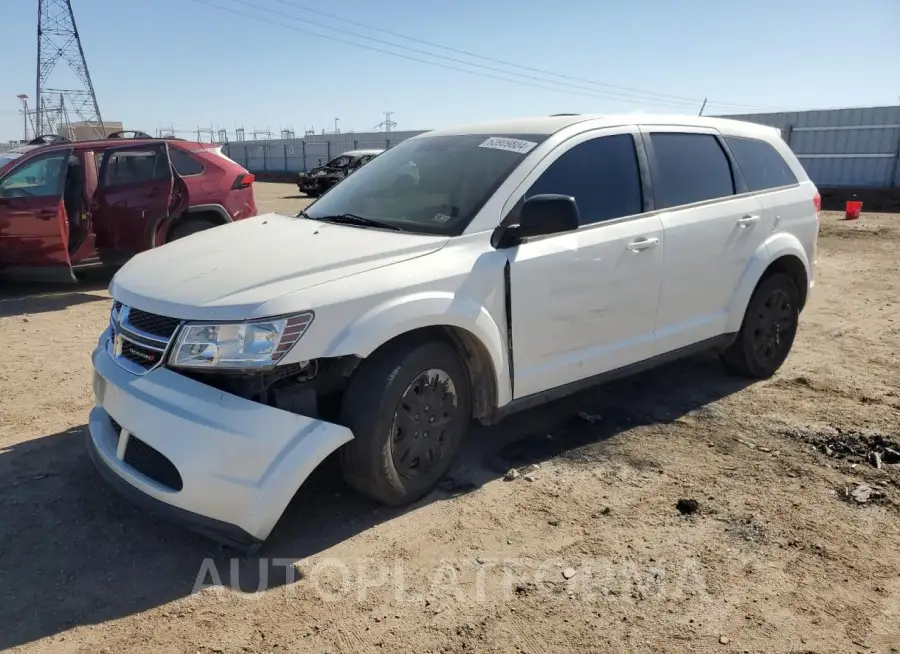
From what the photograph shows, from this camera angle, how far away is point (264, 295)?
293 cm

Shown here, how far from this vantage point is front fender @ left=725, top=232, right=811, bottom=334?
4.87 meters

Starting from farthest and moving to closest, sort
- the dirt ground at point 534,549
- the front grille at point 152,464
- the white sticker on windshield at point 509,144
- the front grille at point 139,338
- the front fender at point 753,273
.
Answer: the front fender at point 753,273
the white sticker on windshield at point 509,144
the front grille at point 139,338
the front grille at point 152,464
the dirt ground at point 534,549

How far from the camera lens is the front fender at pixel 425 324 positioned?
3018 mm

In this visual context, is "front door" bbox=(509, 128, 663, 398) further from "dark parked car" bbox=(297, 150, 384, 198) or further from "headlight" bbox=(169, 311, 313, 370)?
"dark parked car" bbox=(297, 150, 384, 198)

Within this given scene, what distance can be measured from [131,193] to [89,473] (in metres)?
5.28

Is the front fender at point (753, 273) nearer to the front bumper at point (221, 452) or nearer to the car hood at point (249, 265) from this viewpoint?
the car hood at point (249, 265)

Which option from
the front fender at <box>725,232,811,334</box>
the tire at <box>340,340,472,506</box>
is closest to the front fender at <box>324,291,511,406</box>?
the tire at <box>340,340,472,506</box>

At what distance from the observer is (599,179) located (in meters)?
4.11

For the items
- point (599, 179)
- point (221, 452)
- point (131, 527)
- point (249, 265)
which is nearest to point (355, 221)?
point (249, 265)

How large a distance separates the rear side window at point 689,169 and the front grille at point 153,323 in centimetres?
285

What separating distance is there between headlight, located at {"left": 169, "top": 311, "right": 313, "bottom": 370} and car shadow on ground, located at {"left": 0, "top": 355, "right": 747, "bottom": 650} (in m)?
0.85

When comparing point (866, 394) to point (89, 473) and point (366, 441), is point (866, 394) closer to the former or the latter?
point (366, 441)

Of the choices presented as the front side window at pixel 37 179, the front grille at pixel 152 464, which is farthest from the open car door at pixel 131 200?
the front grille at pixel 152 464

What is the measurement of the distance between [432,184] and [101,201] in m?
5.67
